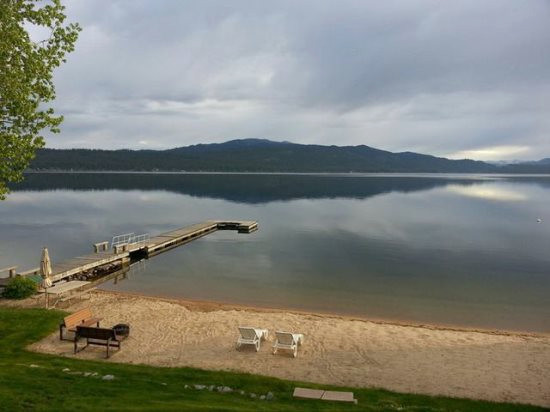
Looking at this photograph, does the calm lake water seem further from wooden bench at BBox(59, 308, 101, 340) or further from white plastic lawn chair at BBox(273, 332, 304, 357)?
wooden bench at BBox(59, 308, 101, 340)

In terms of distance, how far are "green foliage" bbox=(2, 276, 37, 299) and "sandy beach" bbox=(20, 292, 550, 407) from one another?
3.28 metres

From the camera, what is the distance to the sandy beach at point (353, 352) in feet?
37.9

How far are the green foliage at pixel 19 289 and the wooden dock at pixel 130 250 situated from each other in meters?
3.01

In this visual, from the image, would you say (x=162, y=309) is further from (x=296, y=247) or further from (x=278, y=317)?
(x=296, y=247)

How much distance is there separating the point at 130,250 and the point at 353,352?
2272cm

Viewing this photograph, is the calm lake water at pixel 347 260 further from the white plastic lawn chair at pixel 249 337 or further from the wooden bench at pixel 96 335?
the wooden bench at pixel 96 335

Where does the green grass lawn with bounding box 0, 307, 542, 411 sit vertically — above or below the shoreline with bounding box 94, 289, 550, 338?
above

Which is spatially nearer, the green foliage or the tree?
the tree

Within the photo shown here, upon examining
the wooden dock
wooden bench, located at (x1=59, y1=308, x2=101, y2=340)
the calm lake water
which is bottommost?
the calm lake water

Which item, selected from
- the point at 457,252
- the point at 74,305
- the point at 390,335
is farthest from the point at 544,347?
the point at 457,252

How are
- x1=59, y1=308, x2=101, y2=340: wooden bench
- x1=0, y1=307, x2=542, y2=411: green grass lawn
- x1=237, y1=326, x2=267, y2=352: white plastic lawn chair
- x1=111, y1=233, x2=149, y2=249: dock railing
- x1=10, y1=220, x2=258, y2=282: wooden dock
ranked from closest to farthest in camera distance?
x1=0, y1=307, x2=542, y2=411: green grass lawn
x1=59, y1=308, x2=101, y2=340: wooden bench
x1=237, y1=326, x2=267, y2=352: white plastic lawn chair
x1=10, y1=220, x2=258, y2=282: wooden dock
x1=111, y1=233, x2=149, y2=249: dock railing

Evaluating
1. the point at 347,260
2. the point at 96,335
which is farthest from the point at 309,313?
the point at 347,260

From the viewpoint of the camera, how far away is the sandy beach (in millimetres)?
11547

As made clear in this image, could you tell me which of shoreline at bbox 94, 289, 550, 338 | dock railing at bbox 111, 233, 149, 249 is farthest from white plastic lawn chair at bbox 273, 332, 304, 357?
dock railing at bbox 111, 233, 149, 249
